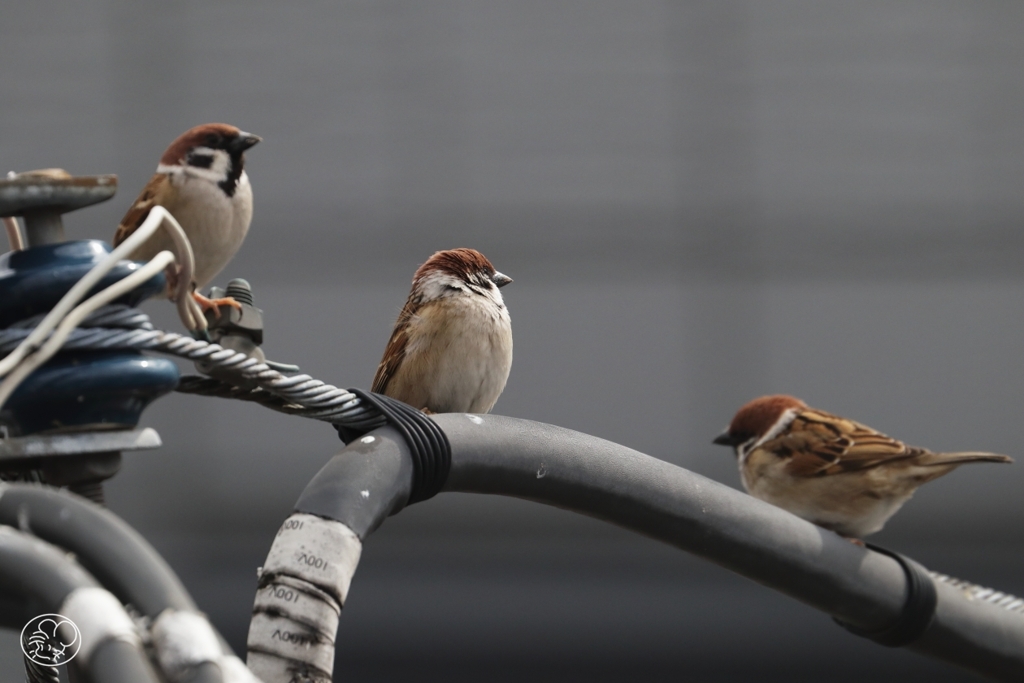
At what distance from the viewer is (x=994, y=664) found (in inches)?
72.1

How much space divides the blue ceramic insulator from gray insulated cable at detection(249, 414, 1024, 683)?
189 millimetres

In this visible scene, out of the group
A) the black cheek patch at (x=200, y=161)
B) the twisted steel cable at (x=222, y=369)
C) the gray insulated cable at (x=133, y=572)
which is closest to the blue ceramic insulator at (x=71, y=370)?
the twisted steel cable at (x=222, y=369)

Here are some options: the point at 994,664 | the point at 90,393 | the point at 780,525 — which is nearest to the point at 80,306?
the point at 90,393

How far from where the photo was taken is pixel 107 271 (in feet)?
A: 3.29

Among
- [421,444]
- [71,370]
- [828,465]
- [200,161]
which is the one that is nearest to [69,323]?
[71,370]

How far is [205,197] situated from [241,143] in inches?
9.6

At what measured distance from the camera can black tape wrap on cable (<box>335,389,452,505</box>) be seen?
1253 mm

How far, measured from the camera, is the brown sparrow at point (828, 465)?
2895 millimetres

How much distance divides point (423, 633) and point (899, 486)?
3.42 m

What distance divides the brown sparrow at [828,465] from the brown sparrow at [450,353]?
100 cm

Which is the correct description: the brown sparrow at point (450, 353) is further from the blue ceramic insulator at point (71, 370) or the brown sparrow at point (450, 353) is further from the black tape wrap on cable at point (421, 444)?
the blue ceramic insulator at point (71, 370)

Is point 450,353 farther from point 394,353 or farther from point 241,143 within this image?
point 241,143

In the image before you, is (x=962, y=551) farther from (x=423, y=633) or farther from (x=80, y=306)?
(x=80, y=306)

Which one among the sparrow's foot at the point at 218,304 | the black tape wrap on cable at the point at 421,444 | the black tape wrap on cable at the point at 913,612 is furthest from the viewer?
the black tape wrap on cable at the point at 913,612
